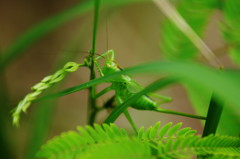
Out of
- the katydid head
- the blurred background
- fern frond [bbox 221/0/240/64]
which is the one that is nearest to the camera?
the katydid head

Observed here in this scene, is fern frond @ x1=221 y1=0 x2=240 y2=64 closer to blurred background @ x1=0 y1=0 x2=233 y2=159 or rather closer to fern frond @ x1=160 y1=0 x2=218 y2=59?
fern frond @ x1=160 y1=0 x2=218 y2=59

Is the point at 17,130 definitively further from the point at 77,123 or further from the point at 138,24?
the point at 138,24

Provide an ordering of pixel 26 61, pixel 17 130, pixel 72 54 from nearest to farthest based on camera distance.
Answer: pixel 72 54 → pixel 17 130 → pixel 26 61

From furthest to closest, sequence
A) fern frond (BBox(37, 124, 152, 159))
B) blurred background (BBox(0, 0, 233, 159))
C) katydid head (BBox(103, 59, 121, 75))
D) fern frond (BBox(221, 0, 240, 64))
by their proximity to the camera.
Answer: blurred background (BBox(0, 0, 233, 159)), fern frond (BBox(221, 0, 240, 64)), katydid head (BBox(103, 59, 121, 75)), fern frond (BBox(37, 124, 152, 159))

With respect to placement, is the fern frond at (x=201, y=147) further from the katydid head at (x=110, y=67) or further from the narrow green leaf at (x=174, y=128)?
the katydid head at (x=110, y=67)

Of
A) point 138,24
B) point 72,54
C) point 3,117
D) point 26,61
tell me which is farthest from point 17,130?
point 138,24

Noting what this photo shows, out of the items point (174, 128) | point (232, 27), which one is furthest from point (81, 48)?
point (174, 128)

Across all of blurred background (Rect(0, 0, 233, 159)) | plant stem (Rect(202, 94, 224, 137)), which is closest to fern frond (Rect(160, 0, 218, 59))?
plant stem (Rect(202, 94, 224, 137))
